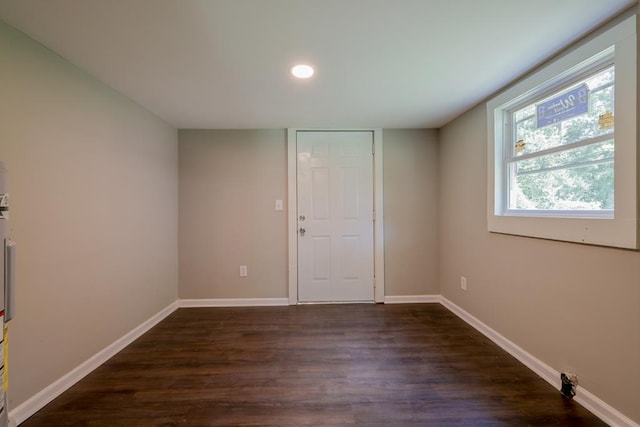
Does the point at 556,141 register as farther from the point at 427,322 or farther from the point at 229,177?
the point at 229,177

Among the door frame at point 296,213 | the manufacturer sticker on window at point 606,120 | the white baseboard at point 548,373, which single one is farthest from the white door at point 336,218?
the manufacturer sticker on window at point 606,120

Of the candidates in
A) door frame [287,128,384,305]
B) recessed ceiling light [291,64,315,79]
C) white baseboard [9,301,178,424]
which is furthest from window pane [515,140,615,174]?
white baseboard [9,301,178,424]

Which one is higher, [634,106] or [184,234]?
[634,106]

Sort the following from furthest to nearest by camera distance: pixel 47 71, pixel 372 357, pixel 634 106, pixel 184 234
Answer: pixel 184 234 < pixel 372 357 < pixel 47 71 < pixel 634 106

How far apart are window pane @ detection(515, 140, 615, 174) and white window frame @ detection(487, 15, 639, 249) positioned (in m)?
0.12

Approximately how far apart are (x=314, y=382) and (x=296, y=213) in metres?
1.81

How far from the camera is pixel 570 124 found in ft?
5.36

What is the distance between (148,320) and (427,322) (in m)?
2.67

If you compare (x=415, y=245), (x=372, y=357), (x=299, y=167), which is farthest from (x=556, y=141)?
(x=299, y=167)

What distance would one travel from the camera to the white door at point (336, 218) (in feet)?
10.3

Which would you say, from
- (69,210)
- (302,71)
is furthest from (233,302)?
(302,71)

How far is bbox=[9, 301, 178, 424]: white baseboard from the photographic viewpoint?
1.41 meters

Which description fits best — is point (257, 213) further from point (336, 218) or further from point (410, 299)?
point (410, 299)

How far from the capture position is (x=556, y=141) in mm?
1734
